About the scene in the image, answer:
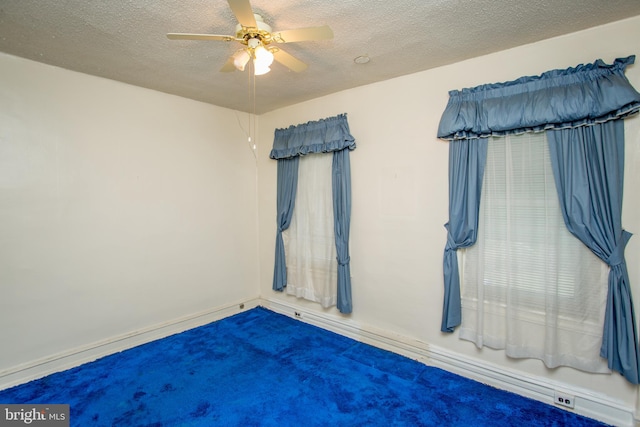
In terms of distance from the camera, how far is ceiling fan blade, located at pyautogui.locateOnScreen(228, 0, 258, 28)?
1.41 meters

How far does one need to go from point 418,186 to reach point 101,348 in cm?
330

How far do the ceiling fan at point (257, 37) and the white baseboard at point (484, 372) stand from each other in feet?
8.32

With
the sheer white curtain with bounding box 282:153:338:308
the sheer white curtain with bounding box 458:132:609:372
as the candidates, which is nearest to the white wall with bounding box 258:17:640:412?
the sheer white curtain with bounding box 458:132:609:372

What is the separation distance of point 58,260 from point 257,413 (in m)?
2.13

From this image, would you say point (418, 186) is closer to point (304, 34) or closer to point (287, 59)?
point (287, 59)

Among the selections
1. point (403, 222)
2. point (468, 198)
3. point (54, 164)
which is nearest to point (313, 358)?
point (403, 222)

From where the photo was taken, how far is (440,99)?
2645 millimetres

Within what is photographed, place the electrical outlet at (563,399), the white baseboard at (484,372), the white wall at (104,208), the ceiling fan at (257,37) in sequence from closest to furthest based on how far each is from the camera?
1. the ceiling fan at (257,37)
2. the white baseboard at (484,372)
3. the electrical outlet at (563,399)
4. the white wall at (104,208)

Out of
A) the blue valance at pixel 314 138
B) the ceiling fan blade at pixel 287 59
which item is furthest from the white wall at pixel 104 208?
the ceiling fan blade at pixel 287 59

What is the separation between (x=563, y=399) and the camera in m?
2.14

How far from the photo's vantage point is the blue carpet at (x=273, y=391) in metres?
2.09

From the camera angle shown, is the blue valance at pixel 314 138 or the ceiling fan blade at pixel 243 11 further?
the blue valance at pixel 314 138

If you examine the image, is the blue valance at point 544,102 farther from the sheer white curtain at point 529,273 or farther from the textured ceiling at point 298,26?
the textured ceiling at point 298,26

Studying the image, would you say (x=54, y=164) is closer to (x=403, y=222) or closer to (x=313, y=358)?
(x=313, y=358)
